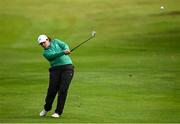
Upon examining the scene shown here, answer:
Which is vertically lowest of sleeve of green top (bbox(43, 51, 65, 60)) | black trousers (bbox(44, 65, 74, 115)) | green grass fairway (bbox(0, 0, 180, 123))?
green grass fairway (bbox(0, 0, 180, 123))

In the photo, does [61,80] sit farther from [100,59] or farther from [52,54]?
[100,59]

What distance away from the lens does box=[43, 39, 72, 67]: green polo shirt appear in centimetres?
1772

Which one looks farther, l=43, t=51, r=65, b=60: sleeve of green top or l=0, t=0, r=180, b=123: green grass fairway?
l=0, t=0, r=180, b=123: green grass fairway

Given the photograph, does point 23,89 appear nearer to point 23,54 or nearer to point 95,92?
point 95,92

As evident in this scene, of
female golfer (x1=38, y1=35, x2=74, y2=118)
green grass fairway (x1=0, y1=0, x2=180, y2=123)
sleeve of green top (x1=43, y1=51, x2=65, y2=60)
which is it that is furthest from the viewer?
green grass fairway (x1=0, y1=0, x2=180, y2=123)

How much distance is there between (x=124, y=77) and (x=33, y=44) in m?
16.4

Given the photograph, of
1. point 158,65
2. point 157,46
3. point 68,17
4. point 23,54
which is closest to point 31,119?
point 158,65

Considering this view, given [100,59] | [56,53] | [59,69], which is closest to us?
[56,53]

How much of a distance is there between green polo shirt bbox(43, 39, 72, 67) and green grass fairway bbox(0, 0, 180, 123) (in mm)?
1249

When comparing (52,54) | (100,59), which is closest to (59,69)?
(52,54)

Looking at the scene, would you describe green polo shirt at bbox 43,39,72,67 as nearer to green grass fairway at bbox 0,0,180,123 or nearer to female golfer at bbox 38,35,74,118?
female golfer at bbox 38,35,74,118

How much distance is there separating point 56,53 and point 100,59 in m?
17.7

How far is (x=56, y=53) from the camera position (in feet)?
58.0

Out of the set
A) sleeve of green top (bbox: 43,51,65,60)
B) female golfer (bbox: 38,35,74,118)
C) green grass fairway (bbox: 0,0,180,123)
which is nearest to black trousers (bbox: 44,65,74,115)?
female golfer (bbox: 38,35,74,118)
